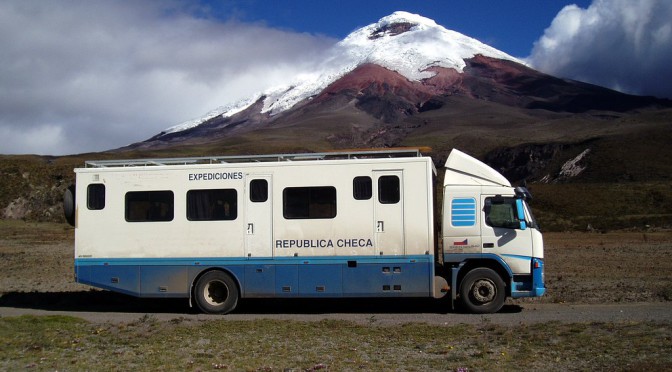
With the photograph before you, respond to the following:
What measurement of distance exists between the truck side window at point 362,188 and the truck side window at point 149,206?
3968mm

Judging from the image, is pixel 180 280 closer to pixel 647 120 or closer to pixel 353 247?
pixel 353 247

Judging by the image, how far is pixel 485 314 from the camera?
48.4 feet

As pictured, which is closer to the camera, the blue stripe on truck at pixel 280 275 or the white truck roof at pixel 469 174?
the blue stripe on truck at pixel 280 275

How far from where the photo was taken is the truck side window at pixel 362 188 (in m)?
15.1

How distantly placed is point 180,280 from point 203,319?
1.28 metres

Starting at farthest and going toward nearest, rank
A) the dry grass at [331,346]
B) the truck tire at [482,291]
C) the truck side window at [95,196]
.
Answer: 1. the truck side window at [95,196]
2. the truck tire at [482,291]
3. the dry grass at [331,346]

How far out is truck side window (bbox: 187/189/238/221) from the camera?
15.6 metres

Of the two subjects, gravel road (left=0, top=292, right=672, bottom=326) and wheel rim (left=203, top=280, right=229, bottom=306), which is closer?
gravel road (left=0, top=292, right=672, bottom=326)

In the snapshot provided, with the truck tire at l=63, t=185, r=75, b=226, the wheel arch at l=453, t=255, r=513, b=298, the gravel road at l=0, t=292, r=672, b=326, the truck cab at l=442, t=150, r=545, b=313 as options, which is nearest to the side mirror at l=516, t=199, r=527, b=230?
the truck cab at l=442, t=150, r=545, b=313

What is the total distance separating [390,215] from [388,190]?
0.52 m

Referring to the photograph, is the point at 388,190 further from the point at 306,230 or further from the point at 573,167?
the point at 573,167

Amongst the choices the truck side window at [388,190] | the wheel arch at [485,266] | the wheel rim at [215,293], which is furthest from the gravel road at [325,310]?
the truck side window at [388,190]

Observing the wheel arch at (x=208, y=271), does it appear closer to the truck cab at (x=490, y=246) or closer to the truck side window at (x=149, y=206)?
the truck side window at (x=149, y=206)

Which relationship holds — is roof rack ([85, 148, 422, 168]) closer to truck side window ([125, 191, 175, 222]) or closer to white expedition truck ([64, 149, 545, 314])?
white expedition truck ([64, 149, 545, 314])
